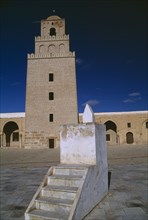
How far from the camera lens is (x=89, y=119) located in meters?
4.67

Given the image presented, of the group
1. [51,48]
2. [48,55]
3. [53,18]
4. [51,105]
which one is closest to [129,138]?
[51,105]

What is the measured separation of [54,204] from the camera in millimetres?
3369

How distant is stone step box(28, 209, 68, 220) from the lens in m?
3.12

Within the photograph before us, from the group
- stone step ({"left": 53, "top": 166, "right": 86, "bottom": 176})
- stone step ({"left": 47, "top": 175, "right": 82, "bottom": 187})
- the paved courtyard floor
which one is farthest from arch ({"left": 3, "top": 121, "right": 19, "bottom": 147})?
stone step ({"left": 47, "top": 175, "right": 82, "bottom": 187})

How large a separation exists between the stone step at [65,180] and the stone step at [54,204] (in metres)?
0.34

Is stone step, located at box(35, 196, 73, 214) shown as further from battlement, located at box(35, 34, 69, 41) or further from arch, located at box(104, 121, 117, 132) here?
arch, located at box(104, 121, 117, 132)

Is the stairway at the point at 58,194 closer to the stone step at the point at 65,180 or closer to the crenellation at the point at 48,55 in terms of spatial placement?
the stone step at the point at 65,180

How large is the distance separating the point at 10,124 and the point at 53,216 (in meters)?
27.4

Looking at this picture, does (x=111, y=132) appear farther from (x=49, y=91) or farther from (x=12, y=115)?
(x=12, y=115)

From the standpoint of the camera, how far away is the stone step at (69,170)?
3891mm

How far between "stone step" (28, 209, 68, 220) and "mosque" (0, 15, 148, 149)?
20.6 meters

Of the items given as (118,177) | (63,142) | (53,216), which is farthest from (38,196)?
(118,177)

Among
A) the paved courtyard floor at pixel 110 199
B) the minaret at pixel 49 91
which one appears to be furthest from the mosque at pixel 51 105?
the paved courtyard floor at pixel 110 199

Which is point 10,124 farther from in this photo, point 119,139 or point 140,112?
point 140,112
